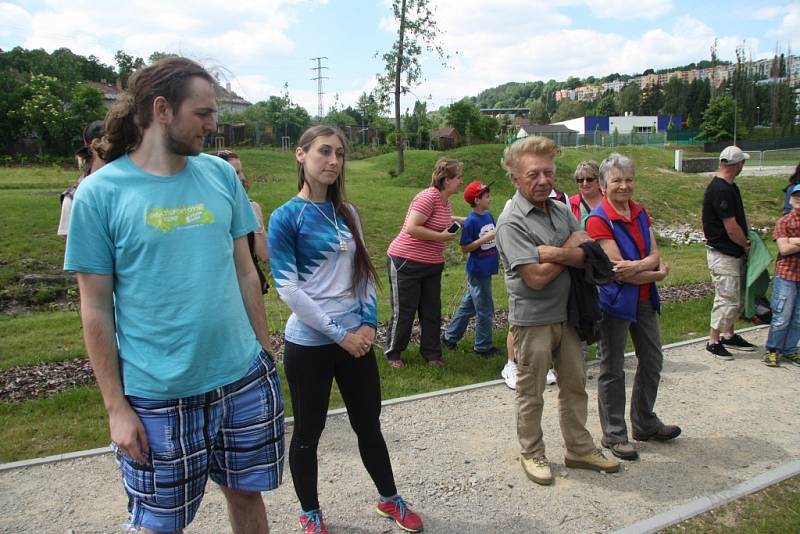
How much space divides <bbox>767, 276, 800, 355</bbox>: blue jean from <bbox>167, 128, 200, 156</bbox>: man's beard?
6159 mm

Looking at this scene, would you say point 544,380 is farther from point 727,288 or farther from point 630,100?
point 630,100

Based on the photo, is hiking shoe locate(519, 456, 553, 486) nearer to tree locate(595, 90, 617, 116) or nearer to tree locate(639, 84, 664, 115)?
tree locate(639, 84, 664, 115)

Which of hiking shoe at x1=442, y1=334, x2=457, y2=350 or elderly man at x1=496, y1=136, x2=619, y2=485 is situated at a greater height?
elderly man at x1=496, y1=136, x2=619, y2=485

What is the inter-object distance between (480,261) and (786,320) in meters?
3.16

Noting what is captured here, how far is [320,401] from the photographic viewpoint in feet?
10.5

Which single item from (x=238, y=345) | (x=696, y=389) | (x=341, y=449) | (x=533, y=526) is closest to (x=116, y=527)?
(x=341, y=449)

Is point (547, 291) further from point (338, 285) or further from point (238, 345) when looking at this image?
point (238, 345)

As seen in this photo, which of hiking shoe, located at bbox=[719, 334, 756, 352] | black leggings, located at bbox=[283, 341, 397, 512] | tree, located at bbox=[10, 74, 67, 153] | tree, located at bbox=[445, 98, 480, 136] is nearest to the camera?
black leggings, located at bbox=[283, 341, 397, 512]

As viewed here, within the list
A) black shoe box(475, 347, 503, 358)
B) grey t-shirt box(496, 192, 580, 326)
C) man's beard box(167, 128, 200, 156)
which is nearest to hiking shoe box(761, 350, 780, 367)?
black shoe box(475, 347, 503, 358)

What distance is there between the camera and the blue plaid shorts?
221 centimetres

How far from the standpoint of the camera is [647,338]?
167 inches

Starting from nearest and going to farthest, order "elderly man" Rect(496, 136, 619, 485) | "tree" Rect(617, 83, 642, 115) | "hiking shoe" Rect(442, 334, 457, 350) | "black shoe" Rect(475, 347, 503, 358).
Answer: "elderly man" Rect(496, 136, 619, 485)
"black shoe" Rect(475, 347, 503, 358)
"hiking shoe" Rect(442, 334, 457, 350)
"tree" Rect(617, 83, 642, 115)

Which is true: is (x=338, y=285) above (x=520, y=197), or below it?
below

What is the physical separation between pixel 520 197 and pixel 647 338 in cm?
143
